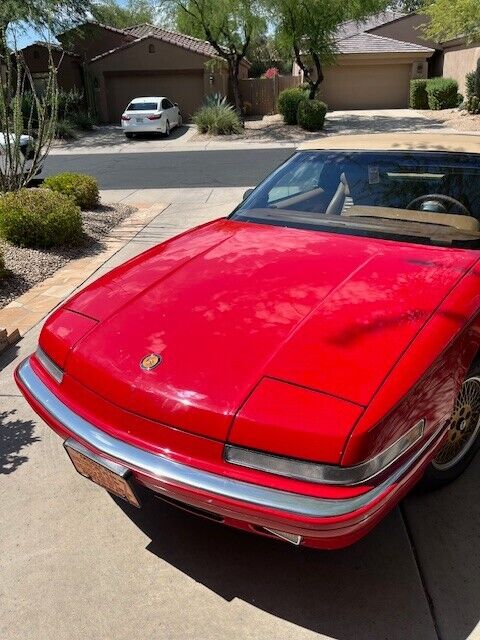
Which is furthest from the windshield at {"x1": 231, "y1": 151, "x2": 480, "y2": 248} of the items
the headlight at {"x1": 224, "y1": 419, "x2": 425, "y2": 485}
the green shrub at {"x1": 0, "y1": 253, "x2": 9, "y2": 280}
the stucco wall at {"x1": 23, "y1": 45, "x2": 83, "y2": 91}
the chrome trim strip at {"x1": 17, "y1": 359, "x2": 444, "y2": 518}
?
the stucco wall at {"x1": 23, "y1": 45, "x2": 83, "y2": 91}

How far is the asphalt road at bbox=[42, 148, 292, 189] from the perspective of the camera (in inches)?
471

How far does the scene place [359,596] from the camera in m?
2.10

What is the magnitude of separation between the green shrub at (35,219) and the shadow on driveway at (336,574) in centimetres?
481

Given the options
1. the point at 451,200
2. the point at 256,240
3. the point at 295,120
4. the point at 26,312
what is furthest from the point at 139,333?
the point at 295,120

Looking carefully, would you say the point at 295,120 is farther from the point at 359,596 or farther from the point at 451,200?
the point at 359,596

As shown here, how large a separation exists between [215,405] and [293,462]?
0.33m

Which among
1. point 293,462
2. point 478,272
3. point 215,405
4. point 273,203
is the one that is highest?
point 273,203

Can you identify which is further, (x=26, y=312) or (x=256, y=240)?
(x=26, y=312)

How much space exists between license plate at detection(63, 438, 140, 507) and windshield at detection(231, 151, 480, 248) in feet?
5.82

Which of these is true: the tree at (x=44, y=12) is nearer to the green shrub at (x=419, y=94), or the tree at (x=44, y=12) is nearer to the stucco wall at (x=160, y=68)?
the stucco wall at (x=160, y=68)

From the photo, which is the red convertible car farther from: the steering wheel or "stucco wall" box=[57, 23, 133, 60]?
"stucco wall" box=[57, 23, 133, 60]

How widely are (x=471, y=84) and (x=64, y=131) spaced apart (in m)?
18.4

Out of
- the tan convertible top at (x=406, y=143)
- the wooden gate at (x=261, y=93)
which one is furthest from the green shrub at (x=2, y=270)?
the wooden gate at (x=261, y=93)

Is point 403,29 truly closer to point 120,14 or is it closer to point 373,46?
point 373,46
